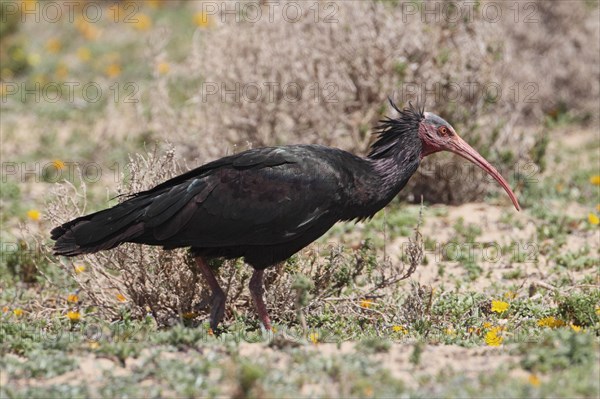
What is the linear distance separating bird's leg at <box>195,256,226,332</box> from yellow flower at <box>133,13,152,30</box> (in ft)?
32.9

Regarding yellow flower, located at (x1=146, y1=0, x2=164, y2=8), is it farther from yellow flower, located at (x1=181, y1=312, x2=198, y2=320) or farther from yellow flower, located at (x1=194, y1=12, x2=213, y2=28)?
yellow flower, located at (x1=181, y1=312, x2=198, y2=320)

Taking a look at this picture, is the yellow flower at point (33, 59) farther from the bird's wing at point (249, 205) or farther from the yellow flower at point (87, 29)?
the bird's wing at point (249, 205)

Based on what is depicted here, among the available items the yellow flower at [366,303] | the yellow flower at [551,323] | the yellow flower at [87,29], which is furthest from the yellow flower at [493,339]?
the yellow flower at [87,29]

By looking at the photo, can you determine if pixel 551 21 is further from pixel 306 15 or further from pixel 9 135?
pixel 9 135

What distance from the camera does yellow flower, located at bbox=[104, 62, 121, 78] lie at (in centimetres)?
1401

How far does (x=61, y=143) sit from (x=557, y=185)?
19.4 ft

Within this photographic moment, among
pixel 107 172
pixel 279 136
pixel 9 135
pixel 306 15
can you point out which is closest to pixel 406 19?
pixel 306 15

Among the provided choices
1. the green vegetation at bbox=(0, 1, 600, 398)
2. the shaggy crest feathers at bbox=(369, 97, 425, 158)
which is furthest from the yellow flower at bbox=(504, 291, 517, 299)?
the shaggy crest feathers at bbox=(369, 97, 425, 158)

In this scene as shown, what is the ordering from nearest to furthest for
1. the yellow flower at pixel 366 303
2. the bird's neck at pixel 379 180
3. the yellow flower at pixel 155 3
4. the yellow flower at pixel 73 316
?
the bird's neck at pixel 379 180
the yellow flower at pixel 73 316
the yellow flower at pixel 366 303
the yellow flower at pixel 155 3

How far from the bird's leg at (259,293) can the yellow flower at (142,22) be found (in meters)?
10.1

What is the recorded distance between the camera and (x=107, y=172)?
1086cm

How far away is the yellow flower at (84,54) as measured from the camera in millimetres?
14719


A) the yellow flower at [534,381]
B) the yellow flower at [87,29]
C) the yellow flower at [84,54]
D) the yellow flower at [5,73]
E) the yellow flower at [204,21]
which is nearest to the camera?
the yellow flower at [534,381]

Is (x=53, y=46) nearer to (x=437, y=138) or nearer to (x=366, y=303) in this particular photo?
(x=437, y=138)
